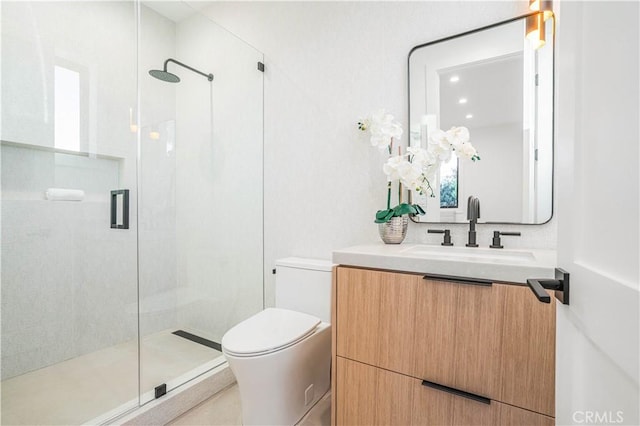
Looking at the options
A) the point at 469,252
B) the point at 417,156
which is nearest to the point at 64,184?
the point at 417,156

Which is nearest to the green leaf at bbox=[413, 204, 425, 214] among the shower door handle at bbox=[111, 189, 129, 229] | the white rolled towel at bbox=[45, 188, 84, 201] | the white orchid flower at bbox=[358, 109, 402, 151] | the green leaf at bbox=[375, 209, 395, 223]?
the green leaf at bbox=[375, 209, 395, 223]

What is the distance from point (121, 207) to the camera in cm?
180

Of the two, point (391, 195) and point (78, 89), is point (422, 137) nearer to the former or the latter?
point (391, 195)

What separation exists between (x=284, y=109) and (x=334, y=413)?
1.73 m

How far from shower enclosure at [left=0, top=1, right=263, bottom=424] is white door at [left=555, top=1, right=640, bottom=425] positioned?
1734mm

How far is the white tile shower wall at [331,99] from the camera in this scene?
156 cm

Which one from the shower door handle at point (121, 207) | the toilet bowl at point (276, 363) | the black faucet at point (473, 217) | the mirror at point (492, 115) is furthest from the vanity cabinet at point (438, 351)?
the shower door handle at point (121, 207)

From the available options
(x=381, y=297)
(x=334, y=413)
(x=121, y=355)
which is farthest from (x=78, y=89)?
(x=334, y=413)

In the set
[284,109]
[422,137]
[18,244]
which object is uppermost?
[284,109]

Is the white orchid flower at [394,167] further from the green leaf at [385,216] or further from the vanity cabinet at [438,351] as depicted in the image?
the vanity cabinet at [438,351]

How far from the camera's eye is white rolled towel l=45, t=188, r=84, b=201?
1.71 metres

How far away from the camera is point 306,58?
1.93 meters

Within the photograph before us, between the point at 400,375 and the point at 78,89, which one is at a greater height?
the point at 78,89

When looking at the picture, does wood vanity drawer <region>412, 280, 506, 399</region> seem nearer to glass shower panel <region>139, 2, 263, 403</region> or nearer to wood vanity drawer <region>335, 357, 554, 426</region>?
wood vanity drawer <region>335, 357, 554, 426</region>
